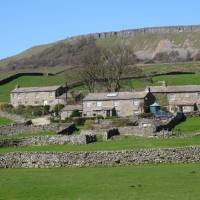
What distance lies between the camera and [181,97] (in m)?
92.9

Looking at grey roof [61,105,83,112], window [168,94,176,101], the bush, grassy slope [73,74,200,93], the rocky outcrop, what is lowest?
the rocky outcrop

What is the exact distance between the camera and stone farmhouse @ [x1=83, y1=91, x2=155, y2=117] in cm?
8838

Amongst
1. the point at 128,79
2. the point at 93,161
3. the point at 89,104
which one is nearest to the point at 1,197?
the point at 93,161

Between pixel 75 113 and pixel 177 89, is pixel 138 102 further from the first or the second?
pixel 75 113

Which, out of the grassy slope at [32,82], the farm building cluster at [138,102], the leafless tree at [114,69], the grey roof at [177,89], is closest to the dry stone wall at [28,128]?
the farm building cluster at [138,102]

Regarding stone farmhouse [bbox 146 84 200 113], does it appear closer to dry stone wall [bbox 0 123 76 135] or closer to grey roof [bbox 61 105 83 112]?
grey roof [bbox 61 105 83 112]

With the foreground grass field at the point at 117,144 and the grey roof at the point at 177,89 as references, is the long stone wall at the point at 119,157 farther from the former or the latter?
the grey roof at the point at 177,89

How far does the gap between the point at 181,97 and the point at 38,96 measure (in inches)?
1131

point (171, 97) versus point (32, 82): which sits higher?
point (32, 82)

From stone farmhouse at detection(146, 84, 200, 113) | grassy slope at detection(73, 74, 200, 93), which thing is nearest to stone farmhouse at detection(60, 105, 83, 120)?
stone farmhouse at detection(146, 84, 200, 113)

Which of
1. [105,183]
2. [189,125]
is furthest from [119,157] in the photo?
[189,125]

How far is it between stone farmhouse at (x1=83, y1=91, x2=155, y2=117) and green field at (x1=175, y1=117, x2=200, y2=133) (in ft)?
54.9

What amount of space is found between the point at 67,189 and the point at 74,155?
10.4 m

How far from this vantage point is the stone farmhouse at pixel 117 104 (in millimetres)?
88375
